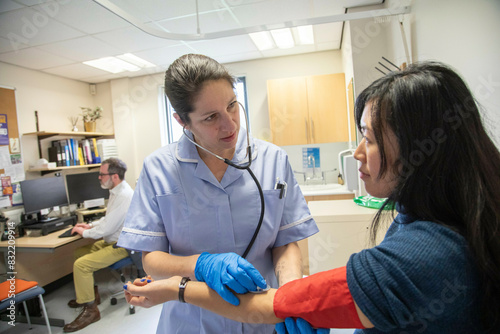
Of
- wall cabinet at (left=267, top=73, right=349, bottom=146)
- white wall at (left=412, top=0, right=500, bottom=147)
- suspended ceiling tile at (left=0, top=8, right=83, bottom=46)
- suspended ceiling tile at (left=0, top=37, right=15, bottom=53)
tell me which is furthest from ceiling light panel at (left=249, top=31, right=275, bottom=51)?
suspended ceiling tile at (left=0, top=37, right=15, bottom=53)

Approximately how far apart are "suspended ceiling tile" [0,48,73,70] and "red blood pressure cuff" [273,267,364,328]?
3.81m

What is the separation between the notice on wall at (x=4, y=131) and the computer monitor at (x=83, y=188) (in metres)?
0.77

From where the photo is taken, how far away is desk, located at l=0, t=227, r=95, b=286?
273 centimetres

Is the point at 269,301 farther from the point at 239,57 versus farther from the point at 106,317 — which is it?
the point at 239,57

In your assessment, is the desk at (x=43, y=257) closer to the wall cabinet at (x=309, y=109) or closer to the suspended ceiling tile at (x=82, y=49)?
the suspended ceiling tile at (x=82, y=49)

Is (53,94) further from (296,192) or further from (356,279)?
(356,279)

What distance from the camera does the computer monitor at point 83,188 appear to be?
139 inches

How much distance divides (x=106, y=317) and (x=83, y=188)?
162cm

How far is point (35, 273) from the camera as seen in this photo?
3207mm

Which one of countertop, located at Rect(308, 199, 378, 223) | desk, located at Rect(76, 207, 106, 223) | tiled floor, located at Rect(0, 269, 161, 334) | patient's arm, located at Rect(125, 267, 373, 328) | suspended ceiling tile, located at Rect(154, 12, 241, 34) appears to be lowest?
tiled floor, located at Rect(0, 269, 161, 334)

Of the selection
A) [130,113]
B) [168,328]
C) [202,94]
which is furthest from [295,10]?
[130,113]

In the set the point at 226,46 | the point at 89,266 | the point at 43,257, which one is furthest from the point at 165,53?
the point at 43,257

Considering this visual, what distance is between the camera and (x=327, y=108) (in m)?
3.88

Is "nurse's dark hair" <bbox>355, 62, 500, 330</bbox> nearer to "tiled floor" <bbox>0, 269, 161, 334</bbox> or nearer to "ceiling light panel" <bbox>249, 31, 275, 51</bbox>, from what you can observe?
"tiled floor" <bbox>0, 269, 161, 334</bbox>
